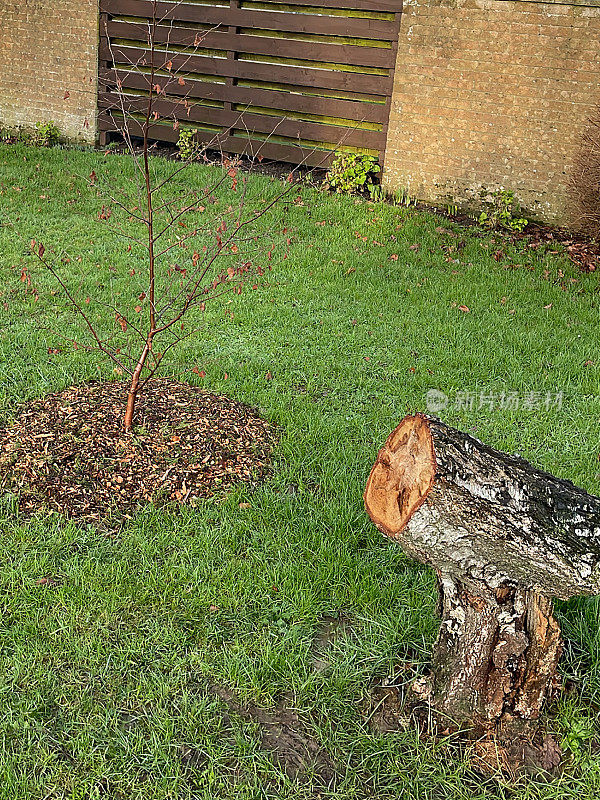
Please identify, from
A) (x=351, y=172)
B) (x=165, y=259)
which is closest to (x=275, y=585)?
(x=165, y=259)

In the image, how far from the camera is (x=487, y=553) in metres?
2.39

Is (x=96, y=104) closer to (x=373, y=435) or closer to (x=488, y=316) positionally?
(x=488, y=316)

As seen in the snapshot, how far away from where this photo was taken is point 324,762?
8.38 ft

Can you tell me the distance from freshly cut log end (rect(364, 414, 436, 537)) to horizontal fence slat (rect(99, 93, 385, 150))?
7.52 m

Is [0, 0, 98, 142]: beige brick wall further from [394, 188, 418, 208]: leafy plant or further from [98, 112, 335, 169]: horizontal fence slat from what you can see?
[394, 188, 418, 208]: leafy plant

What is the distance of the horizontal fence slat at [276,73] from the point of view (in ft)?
30.7

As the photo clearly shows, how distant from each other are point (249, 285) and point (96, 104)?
6.21 meters

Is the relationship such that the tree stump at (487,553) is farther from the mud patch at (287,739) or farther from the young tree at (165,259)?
the young tree at (165,259)

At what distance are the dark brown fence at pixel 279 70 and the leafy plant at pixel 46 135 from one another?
47.7 inches

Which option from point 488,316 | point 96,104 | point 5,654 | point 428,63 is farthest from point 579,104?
point 5,654

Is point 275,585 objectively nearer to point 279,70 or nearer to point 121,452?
point 121,452

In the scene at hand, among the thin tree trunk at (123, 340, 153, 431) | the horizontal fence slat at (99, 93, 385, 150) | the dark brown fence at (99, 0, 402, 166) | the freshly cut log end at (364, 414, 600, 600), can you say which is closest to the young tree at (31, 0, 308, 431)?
the thin tree trunk at (123, 340, 153, 431)
